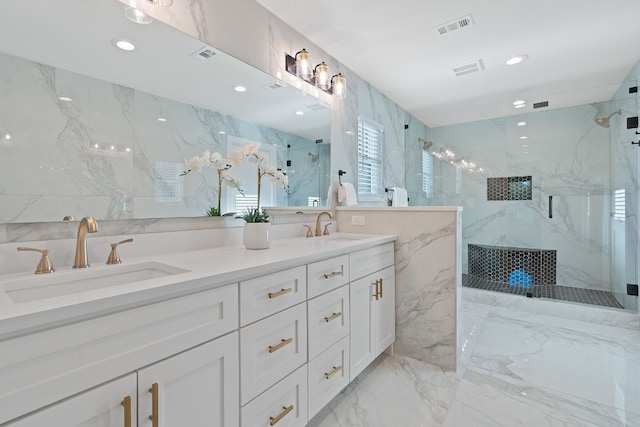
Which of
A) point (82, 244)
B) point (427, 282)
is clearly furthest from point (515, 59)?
point (82, 244)

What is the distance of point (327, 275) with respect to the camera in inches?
58.4

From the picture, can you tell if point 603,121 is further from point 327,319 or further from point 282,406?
point 282,406

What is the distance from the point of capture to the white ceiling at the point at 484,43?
204cm

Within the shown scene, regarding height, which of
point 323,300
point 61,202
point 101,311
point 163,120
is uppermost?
point 163,120

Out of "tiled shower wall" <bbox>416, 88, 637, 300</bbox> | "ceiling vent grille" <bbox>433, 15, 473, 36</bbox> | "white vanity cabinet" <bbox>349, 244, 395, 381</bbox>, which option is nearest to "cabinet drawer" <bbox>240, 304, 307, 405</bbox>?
"white vanity cabinet" <bbox>349, 244, 395, 381</bbox>

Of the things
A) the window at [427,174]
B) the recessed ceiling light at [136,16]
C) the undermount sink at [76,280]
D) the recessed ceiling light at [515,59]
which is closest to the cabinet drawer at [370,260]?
the undermount sink at [76,280]

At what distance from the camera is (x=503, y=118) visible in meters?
4.06

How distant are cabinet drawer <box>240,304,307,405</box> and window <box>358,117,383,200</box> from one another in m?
1.89

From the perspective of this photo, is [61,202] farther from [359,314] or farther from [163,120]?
[359,314]

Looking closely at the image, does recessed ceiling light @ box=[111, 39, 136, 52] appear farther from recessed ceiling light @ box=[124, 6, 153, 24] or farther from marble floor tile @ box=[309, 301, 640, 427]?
marble floor tile @ box=[309, 301, 640, 427]

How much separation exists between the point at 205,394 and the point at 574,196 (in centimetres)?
452

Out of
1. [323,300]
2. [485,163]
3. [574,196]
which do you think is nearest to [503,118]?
[485,163]

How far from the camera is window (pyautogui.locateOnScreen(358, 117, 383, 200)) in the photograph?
9.85ft

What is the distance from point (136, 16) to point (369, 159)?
2.23 metres
